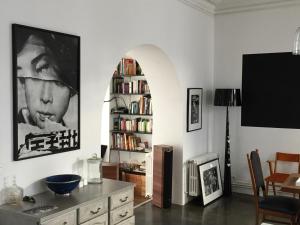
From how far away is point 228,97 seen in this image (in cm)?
580

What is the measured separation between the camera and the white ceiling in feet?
18.6

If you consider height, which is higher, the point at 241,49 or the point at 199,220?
the point at 241,49

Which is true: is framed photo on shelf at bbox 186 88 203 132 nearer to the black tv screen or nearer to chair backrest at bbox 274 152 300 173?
the black tv screen

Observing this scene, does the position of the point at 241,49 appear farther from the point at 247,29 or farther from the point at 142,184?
the point at 142,184

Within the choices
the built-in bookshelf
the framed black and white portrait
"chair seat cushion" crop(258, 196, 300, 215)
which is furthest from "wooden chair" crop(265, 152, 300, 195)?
the framed black and white portrait

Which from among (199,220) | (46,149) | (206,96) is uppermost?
(206,96)

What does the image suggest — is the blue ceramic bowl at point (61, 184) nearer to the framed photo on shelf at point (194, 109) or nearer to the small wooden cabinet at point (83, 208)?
the small wooden cabinet at point (83, 208)

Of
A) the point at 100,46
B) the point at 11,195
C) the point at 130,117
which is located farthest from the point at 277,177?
the point at 11,195

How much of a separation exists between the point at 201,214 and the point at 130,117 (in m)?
2.32

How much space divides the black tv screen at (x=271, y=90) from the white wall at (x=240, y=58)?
102 millimetres

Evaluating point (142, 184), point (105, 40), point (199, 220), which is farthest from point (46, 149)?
point (142, 184)

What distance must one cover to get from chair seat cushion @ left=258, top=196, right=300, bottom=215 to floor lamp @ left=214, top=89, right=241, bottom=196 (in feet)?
5.55

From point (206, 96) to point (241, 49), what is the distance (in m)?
0.97

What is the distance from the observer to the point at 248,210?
17.6ft
